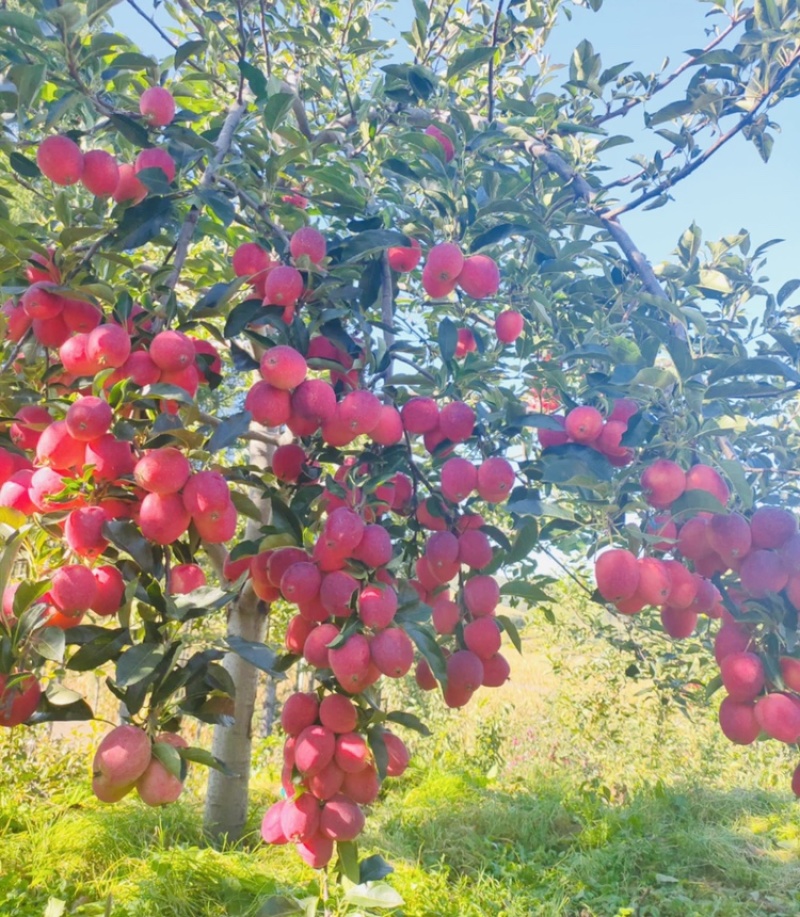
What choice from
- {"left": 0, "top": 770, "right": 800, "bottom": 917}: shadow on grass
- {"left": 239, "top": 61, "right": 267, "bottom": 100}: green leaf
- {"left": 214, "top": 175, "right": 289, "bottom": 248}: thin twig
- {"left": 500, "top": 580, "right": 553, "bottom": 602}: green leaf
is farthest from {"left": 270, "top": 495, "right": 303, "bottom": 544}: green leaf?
{"left": 0, "top": 770, "right": 800, "bottom": 917}: shadow on grass

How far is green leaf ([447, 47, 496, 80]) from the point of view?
1.62 metres

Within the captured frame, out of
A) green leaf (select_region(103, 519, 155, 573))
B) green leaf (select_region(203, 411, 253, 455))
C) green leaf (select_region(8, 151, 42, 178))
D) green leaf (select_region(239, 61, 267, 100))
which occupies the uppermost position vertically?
green leaf (select_region(239, 61, 267, 100))

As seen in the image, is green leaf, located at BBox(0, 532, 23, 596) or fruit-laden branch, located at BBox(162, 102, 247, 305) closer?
green leaf, located at BBox(0, 532, 23, 596)

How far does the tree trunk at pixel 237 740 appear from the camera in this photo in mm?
2148

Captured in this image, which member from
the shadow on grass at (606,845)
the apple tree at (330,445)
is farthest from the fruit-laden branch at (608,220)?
the shadow on grass at (606,845)

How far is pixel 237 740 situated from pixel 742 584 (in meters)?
1.75

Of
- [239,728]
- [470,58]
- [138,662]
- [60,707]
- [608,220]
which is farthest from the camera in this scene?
[239,728]

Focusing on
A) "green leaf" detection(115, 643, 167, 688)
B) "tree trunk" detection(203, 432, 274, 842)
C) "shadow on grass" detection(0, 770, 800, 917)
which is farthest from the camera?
"shadow on grass" detection(0, 770, 800, 917)

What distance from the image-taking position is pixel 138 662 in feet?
2.96

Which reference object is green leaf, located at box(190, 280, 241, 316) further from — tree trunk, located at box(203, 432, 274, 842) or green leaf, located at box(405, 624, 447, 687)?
tree trunk, located at box(203, 432, 274, 842)

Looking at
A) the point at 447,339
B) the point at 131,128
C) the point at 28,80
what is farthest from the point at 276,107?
the point at 447,339

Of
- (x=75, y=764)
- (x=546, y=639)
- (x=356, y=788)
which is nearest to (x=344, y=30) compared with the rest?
(x=356, y=788)

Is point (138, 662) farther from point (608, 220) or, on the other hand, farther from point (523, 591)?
point (608, 220)

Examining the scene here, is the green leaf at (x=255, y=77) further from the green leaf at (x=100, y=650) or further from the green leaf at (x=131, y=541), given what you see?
the green leaf at (x=100, y=650)
